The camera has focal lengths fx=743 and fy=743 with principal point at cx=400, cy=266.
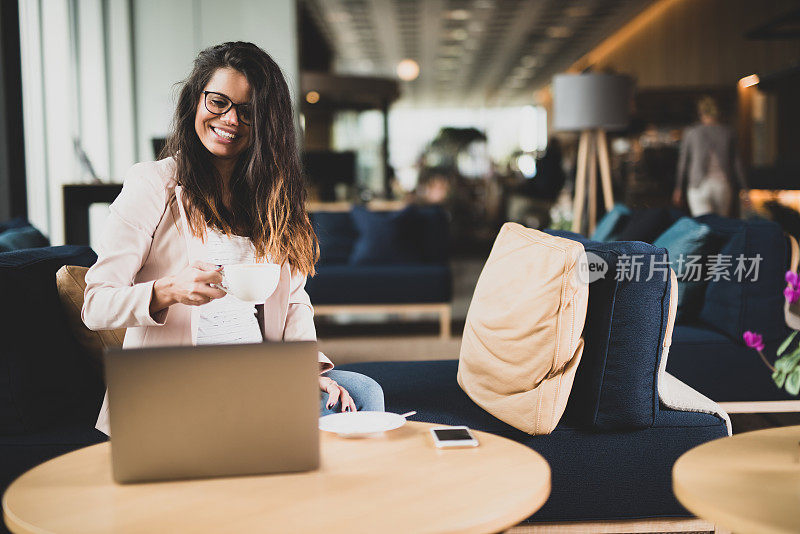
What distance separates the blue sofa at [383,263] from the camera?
4.91 m

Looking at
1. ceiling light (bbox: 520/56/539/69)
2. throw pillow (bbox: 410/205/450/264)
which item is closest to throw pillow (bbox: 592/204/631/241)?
throw pillow (bbox: 410/205/450/264)

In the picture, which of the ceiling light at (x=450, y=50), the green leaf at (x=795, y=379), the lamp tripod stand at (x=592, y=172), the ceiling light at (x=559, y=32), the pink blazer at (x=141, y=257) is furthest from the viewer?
the ceiling light at (x=450, y=50)

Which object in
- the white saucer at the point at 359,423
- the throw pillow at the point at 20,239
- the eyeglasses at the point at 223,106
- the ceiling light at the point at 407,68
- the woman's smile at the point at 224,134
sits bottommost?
the white saucer at the point at 359,423

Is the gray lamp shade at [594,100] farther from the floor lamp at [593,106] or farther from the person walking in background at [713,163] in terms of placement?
the person walking in background at [713,163]

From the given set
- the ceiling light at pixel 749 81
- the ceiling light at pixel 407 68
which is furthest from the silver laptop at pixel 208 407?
the ceiling light at pixel 407 68

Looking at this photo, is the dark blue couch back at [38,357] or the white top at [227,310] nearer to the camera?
the white top at [227,310]

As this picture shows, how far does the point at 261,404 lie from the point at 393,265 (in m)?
4.20

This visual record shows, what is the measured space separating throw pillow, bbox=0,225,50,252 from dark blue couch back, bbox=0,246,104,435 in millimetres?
283

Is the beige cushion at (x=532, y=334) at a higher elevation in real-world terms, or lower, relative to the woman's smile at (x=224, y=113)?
lower

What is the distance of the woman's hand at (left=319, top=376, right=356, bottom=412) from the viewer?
1612mm

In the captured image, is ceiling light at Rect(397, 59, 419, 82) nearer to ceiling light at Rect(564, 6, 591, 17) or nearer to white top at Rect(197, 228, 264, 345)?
ceiling light at Rect(564, 6, 591, 17)

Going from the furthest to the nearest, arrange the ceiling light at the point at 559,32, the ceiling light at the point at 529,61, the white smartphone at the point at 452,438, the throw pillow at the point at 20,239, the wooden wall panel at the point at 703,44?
1. the ceiling light at the point at 529,61
2. the ceiling light at the point at 559,32
3. the wooden wall panel at the point at 703,44
4. the throw pillow at the point at 20,239
5. the white smartphone at the point at 452,438

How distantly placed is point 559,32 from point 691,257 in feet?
32.0

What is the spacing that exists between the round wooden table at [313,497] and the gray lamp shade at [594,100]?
4.14m
